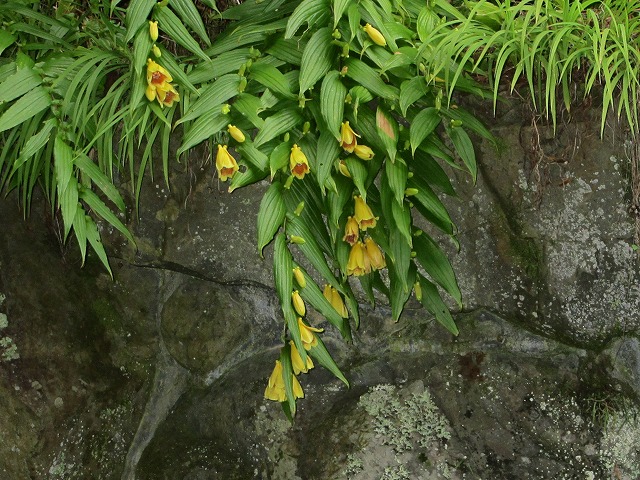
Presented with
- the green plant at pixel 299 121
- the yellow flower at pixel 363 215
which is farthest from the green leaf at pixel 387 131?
the yellow flower at pixel 363 215

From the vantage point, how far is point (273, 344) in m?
2.12

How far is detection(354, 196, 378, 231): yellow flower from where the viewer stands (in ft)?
5.02

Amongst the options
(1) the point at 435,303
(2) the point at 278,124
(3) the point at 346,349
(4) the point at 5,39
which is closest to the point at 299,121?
(2) the point at 278,124

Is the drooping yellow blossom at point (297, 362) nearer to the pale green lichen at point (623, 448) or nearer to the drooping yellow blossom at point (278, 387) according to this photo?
the drooping yellow blossom at point (278, 387)

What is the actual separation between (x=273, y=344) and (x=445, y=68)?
3.06 feet

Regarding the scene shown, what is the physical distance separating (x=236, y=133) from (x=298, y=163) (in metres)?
0.13

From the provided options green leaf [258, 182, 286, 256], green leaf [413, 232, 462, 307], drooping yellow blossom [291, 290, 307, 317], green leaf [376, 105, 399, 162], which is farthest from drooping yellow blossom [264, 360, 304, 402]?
green leaf [376, 105, 399, 162]

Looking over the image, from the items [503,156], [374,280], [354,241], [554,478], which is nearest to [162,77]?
[354,241]

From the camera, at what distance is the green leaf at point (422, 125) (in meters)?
1.48

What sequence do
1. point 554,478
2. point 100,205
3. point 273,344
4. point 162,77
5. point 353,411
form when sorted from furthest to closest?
point 273,344
point 353,411
point 554,478
point 100,205
point 162,77

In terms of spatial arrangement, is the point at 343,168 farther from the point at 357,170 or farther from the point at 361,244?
the point at 361,244

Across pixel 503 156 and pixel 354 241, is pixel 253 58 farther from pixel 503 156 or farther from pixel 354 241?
pixel 503 156

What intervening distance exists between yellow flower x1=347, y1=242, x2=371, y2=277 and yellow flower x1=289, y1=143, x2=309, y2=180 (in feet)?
0.69

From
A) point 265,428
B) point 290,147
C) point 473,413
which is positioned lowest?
point 265,428
